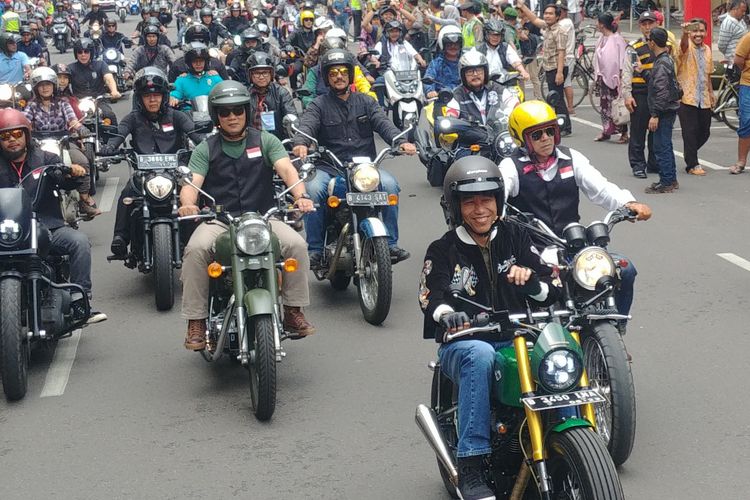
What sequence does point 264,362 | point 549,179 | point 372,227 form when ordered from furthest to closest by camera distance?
point 372,227 → point 549,179 → point 264,362

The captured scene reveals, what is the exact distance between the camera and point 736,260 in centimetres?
1066

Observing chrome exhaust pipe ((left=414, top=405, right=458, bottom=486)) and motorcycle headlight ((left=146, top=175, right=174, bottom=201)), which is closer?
chrome exhaust pipe ((left=414, top=405, right=458, bottom=486))

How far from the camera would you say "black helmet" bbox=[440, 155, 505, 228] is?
5457 mm

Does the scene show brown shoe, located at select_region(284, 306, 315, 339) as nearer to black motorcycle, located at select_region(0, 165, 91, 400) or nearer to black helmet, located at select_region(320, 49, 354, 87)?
black motorcycle, located at select_region(0, 165, 91, 400)

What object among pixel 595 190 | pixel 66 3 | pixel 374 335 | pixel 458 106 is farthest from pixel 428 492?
pixel 66 3

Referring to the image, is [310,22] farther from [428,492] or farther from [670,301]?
[428,492]

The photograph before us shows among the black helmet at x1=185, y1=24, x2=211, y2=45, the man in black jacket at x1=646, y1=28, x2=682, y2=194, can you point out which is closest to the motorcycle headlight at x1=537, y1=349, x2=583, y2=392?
the man in black jacket at x1=646, y1=28, x2=682, y2=194

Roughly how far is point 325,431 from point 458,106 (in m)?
5.14

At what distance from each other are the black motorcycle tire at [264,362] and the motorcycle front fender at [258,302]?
0.12 ft

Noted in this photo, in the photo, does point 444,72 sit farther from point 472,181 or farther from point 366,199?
point 472,181

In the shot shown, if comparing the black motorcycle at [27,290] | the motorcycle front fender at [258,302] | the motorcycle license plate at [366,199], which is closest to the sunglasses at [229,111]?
the black motorcycle at [27,290]

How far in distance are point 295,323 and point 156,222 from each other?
256 cm

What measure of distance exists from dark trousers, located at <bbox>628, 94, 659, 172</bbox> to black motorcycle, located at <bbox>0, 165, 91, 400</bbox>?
779cm

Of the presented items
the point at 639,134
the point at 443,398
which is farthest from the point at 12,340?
the point at 639,134
